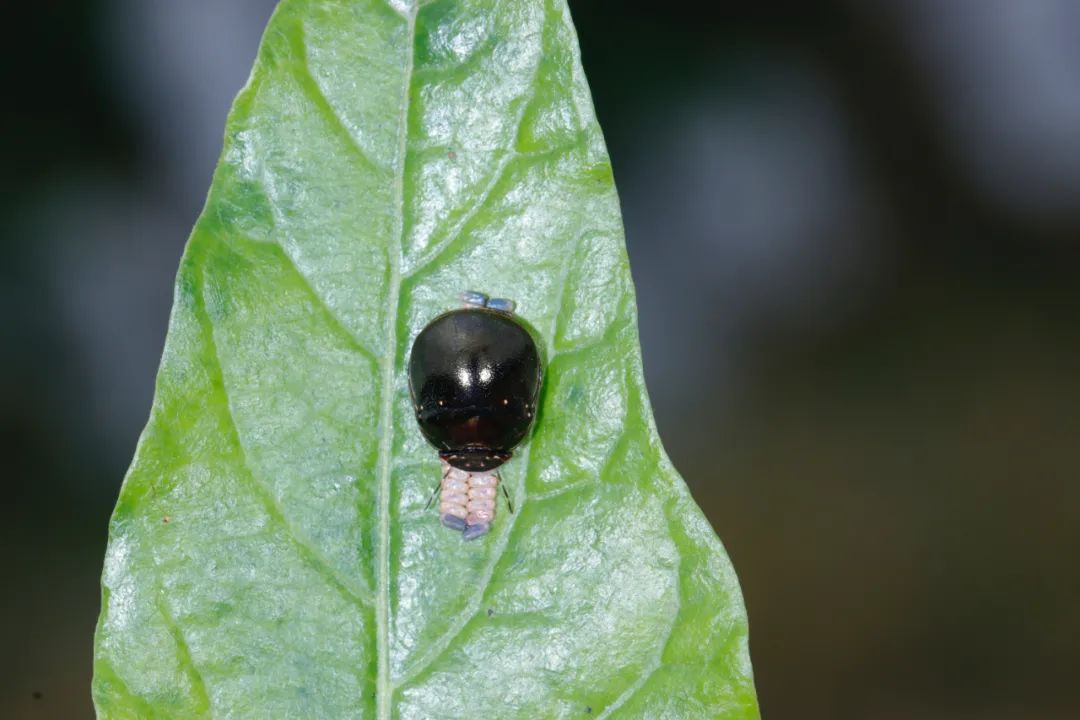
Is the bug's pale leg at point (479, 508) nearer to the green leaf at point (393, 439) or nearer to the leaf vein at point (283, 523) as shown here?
the green leaf at point (393, 439)

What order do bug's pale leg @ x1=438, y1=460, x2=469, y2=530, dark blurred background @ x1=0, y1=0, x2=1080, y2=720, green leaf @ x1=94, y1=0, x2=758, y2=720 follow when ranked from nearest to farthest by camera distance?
green leaf @ x1=94, y1=0, x2=758, y2=720, bug's pale leg @ x1=438, y1=460, x2=469, y2=530, dark blurred background @ x1=0, y1=0, x2=1080, y2=720

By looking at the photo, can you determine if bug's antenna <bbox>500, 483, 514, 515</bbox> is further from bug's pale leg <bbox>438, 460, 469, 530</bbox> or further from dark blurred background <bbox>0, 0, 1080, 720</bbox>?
dark blurred background <bbox>0, 0, 1080, 720</bbox>

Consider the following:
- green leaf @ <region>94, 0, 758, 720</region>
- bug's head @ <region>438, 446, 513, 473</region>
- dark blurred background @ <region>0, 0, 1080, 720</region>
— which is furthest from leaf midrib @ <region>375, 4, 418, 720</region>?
dark blurred background @ <region>0, 0, 1080, 720</region>

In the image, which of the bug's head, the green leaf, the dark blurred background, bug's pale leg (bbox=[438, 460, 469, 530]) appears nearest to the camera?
the green leaf

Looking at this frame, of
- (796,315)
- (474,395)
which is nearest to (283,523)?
(474,395)

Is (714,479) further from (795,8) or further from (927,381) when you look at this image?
(795,8)

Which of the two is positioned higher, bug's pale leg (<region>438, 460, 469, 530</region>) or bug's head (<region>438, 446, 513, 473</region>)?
bug's head (<region>438, 446, 513, 473</region>)

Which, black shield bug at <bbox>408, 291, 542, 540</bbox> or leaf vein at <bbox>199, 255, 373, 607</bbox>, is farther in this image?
black shield bug at <bbox>408, 291, 542, 540</bbox>

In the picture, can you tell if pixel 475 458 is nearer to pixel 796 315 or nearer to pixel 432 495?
pixel 432 495
